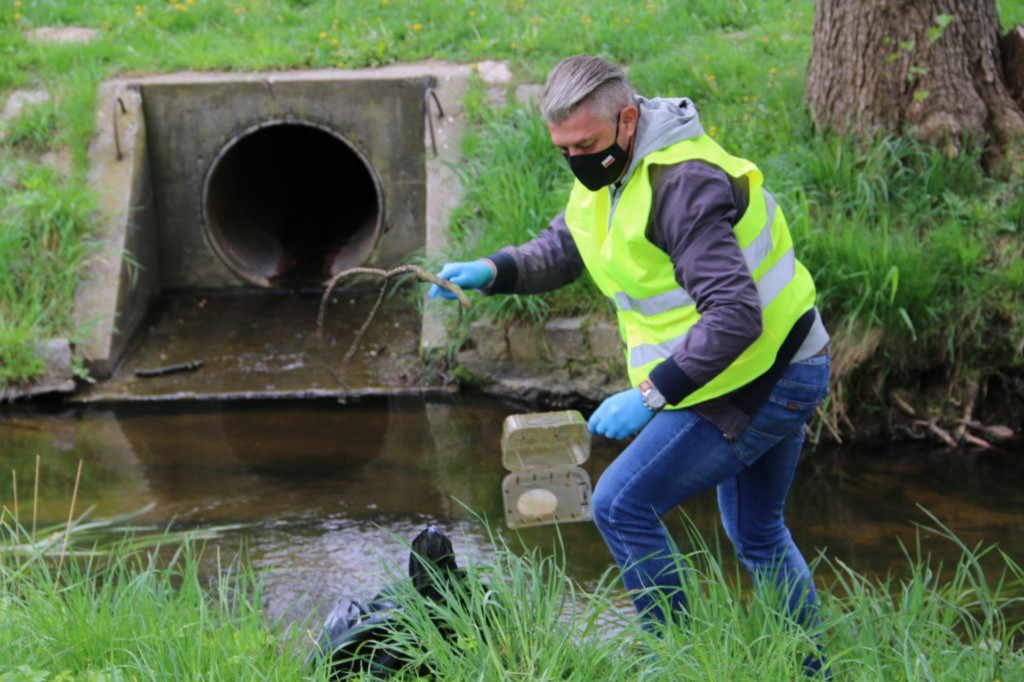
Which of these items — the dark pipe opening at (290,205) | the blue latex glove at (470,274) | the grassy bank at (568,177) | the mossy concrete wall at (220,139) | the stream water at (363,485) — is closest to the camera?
the blue latex glove at (470,274)

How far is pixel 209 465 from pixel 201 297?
263 centimetres

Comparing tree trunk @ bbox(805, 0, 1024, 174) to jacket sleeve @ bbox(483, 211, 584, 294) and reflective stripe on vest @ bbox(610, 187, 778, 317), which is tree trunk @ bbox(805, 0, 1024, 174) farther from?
reflective stripe on vest @ bbox(610, 187, 778, 317)

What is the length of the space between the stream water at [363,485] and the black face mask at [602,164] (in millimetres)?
1506

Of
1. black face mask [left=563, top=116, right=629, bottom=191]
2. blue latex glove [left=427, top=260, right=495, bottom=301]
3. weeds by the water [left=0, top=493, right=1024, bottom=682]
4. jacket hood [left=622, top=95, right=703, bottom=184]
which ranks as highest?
jacket hood [left=622, top=95, right=703, bottom=184]

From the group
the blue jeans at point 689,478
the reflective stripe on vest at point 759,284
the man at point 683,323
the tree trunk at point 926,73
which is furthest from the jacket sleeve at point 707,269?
the tree trunk at point 926,73

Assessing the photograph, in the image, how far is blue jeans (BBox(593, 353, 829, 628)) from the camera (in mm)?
2797

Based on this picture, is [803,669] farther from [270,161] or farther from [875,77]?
[270,161]

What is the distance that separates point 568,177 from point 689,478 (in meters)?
3.87

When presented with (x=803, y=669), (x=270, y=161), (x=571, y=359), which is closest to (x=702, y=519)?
(x=571, y=359)

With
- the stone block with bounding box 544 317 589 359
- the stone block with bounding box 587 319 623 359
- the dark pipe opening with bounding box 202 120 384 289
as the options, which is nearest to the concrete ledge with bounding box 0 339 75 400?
the dark pipe opening with bounding box 202 120 384 289

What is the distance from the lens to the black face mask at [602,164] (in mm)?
2736

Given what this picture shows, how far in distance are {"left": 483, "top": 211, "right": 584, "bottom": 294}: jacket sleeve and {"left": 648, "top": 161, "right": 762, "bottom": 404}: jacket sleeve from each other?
0.66 metres

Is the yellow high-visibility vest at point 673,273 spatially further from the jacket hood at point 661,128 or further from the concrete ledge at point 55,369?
the concrete ledge at point 55,369

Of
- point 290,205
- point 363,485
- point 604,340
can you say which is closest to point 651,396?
point 363,485
